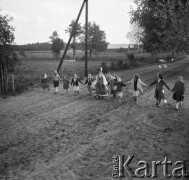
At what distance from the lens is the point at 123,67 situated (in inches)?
1558

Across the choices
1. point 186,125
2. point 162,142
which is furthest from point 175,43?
point 162,142

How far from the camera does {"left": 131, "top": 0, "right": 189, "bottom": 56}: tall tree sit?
24.3 metres

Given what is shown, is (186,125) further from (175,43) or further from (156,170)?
(175,43)

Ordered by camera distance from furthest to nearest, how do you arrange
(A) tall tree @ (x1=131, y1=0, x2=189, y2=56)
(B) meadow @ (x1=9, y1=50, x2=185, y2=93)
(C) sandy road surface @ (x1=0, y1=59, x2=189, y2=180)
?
(A) tall tree @ (x1=131, y1=0, x2=189, y2=56)
(B) meadow @ (x1=9, y1=50, x2=185, y2=93)
(C) sandy road surface @ (x1=0, y1=59, x2=189, y2=180)

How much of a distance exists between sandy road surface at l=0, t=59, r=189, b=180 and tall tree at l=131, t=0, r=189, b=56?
12661 millimetres

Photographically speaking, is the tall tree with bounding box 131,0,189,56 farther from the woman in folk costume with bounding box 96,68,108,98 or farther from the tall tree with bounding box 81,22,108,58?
the tall tree with bounding box 81,22,108,58

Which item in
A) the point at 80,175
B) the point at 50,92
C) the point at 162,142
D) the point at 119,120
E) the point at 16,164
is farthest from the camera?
the point at 50,92

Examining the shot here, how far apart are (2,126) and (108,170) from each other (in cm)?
580

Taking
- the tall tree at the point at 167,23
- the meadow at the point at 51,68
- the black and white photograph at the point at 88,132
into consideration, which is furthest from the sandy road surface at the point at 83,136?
the tall tree at the point at 167,23

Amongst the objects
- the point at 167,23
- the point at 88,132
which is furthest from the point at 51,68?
the point at 88,132

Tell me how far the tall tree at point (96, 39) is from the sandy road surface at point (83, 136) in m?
65.3
